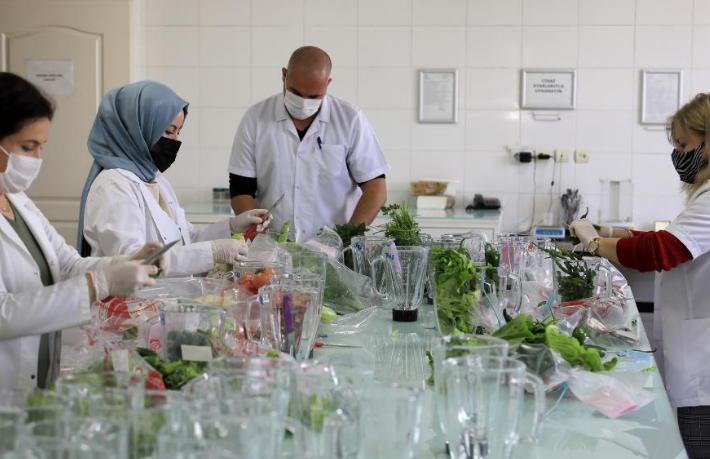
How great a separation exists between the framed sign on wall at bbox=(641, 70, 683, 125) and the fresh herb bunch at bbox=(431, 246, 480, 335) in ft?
12.3

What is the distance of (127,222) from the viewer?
2785mm

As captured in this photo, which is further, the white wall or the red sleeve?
the white wall

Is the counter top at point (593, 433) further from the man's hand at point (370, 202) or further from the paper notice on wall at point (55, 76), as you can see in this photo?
the paper notice on wall at point (55, 76)

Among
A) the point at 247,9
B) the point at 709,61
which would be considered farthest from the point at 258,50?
the point at 709,61

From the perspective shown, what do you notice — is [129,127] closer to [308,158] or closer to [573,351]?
[308,158]

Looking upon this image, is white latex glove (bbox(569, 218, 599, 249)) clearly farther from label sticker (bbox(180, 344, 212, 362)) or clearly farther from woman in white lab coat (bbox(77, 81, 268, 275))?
label sticker (bbox(180, 344, 212, 362))

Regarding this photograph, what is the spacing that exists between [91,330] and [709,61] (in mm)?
4809

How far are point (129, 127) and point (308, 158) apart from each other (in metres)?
1.21

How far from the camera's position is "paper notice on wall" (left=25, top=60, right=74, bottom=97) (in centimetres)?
562

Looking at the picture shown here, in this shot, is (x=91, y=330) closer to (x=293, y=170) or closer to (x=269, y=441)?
(x=269, y=441)

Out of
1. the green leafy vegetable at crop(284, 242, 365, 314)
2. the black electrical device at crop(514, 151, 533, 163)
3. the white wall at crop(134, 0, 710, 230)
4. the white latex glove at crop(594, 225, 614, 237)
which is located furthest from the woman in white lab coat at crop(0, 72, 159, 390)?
the black electrical device at crop(514, 151, 533, 163)

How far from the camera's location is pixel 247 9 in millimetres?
5762

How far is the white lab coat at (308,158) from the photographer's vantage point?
3.99 m

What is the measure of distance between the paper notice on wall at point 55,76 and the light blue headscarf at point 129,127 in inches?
113
